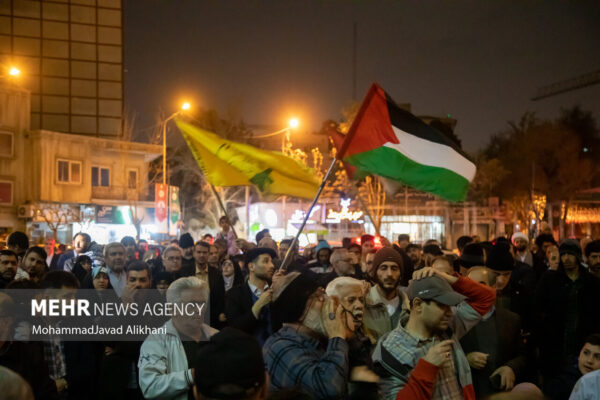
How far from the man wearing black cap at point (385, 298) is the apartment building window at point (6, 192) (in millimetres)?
→ 33998

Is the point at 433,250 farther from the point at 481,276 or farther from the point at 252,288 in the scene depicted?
the point at 481,276

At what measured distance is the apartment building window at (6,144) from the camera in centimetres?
3509

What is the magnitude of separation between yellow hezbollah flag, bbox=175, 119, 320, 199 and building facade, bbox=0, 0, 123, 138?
3315cm

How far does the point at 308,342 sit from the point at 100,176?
38.6 meters

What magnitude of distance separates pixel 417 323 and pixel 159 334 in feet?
6.53

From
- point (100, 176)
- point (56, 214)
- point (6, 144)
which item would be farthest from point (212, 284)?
point (100, 176)

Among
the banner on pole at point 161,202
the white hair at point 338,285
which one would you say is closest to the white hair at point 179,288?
the white hair at point 338,285

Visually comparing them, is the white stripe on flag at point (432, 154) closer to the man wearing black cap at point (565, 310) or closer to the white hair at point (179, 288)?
the man wearing black cap at point (565, 310)

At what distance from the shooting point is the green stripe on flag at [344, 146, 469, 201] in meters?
7.47

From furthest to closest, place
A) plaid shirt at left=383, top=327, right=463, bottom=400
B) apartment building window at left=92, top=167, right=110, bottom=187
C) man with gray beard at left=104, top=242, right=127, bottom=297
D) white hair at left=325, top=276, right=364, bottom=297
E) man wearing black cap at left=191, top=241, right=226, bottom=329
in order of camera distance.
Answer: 1. apartment building window at left=92, top=167, right=110, bottom=187
2. man with gray beard at left=104, top=242, right=127, bottom=297
3. man wearing black cap at left=191, top=241, right=226, bottom=329
4. white hair at left=325, top=276, right=364, bottom=297
5. plaid shirt at left=383, top=327, right=463, bottom=400

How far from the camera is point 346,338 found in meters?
3.60

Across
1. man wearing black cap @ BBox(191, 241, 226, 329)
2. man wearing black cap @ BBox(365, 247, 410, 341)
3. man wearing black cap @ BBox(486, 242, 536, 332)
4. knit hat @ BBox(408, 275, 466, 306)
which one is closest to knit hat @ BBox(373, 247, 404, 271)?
man wearing black cap @ BBox(365, 247, 410, 341)

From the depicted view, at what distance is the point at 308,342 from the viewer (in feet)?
11.4

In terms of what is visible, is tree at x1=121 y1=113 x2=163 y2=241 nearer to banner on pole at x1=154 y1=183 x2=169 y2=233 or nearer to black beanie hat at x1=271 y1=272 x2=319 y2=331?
banner on pole at x1=154 y1=183 x2=169 y2=233
